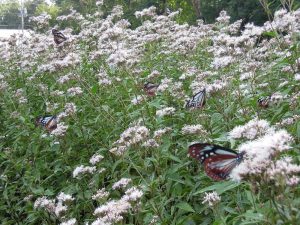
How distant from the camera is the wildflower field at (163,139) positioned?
3246mm

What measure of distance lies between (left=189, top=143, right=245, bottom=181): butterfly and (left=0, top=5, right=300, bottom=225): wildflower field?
2.8 inches

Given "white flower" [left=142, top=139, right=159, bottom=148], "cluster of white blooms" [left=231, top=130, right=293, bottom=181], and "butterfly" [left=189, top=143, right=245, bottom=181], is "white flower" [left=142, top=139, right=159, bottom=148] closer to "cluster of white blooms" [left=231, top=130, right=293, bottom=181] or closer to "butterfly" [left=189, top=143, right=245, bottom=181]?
"butterfly" [left=189, top=143, right=245, bottom=181]

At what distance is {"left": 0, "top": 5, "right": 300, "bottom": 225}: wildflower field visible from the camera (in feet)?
10.6

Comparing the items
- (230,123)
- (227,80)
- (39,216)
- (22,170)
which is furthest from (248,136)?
(22,170)

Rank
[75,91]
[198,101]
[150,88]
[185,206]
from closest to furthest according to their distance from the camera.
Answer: [185,206] < [198,101] < [150,88] < [75,91]

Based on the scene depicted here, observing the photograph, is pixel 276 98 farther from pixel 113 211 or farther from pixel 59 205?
pixel 59 205

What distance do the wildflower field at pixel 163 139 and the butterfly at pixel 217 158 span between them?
2.8 inches

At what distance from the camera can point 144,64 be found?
9.08m

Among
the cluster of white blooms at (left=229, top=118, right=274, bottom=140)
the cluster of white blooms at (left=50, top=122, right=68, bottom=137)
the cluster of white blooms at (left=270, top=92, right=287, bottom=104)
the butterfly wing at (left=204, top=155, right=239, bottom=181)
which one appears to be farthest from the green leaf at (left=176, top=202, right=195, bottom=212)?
the cluster of white blooms at (left=50, top=122, right=68, bottom=137)

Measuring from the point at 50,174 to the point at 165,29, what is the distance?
5062 millimetres

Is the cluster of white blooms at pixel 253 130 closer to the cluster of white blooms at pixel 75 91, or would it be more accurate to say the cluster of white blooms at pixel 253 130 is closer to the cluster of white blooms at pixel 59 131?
the cluster of white blooms at pixel 59 131

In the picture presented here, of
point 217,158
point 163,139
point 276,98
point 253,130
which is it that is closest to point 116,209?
point 217,158

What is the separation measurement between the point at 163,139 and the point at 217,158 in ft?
5.72

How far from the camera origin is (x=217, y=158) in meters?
3.42
